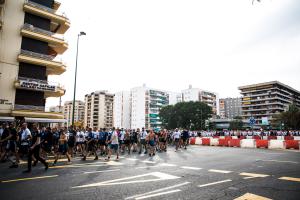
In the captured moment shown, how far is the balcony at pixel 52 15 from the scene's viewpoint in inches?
1039

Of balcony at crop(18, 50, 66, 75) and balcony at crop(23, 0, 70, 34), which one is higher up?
balcony at crop(23, 0, 70, 34)

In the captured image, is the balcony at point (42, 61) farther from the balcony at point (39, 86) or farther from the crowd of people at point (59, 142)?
the crowd of people at point (59, 142)

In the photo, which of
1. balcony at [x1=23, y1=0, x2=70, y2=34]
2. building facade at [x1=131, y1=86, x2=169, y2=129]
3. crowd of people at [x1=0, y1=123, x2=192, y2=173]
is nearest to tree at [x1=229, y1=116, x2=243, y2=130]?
building facade at [x1=131, y1=86, x2=169, y2=129]

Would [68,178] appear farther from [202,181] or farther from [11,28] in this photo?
[11,28]

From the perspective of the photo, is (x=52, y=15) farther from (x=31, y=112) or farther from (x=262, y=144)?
(x=262, y=144)

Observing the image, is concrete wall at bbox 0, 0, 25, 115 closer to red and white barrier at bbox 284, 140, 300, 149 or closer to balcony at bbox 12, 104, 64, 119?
balcony at bbox 12, 104, 64, 119

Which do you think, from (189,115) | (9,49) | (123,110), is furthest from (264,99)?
(9,49)

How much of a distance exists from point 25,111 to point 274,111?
108 meters

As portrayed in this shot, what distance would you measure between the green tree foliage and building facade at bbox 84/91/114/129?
6031 centimetres

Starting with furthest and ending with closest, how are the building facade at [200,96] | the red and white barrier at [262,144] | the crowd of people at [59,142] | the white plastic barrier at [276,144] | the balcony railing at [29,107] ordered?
the building facade at [200,96], the balcony railing at [29,107], the red and white barrier at [262,144], the white plastic barrier at [276,144], the crowd of people at [59,142]

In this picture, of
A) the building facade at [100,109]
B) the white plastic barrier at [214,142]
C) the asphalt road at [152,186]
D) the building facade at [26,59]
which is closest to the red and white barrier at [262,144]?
the white plastic barrier at [214,142]

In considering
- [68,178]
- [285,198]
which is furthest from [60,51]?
[285,198]

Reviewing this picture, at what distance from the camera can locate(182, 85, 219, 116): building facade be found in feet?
395

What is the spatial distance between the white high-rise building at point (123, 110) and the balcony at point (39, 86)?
101947 mm
